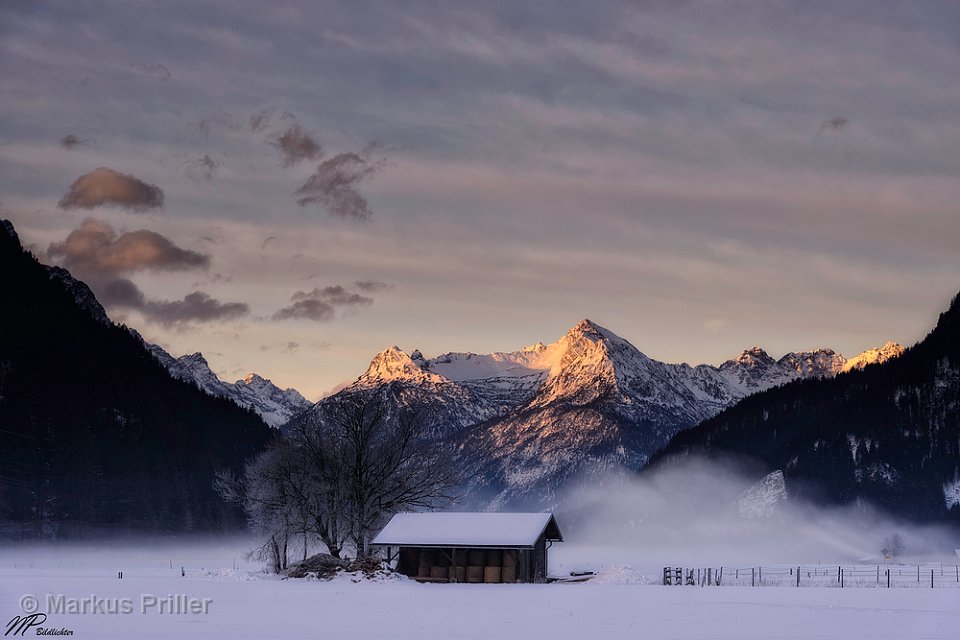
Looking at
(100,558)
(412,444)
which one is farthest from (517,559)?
(100,558)

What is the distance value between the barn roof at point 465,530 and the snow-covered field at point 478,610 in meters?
5.47

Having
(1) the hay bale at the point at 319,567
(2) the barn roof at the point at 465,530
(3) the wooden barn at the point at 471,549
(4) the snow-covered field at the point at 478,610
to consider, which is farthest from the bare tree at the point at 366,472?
(4) the snow-covered field at the point at 478,610

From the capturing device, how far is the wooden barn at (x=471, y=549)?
3226 inches

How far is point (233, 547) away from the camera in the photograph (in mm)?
187750

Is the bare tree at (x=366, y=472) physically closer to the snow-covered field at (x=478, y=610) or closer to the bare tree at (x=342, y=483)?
the bare tree at (x=342, y=483)

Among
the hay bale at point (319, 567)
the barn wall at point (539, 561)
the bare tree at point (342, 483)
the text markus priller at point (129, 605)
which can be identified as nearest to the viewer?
the text markus priller at point (129, 605)

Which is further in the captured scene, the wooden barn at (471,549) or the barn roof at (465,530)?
the wooden barn at (471,549)

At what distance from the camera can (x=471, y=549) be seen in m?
83.9

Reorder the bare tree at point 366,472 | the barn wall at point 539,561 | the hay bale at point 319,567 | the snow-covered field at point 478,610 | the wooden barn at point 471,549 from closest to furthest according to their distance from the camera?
the snow-covered field at point 478,610 < the hay bale at point 319,567 < the wooden barn at point 471,549 < the barn wall at point 539,561 < the bare tree at point 366,472

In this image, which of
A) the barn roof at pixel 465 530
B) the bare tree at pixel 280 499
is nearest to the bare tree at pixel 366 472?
the bare tree at pixel 280 499

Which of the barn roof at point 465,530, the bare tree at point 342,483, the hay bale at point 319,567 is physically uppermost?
the bare tree at point 342,483

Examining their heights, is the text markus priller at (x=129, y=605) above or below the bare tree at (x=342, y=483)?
below

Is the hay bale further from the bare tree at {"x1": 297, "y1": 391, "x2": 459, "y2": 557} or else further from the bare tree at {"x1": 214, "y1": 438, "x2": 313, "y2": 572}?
the bare tree at {"x1": 297, "y1": 391, "x2": 459, "y2": 557}

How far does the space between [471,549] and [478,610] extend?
32.6 meters
